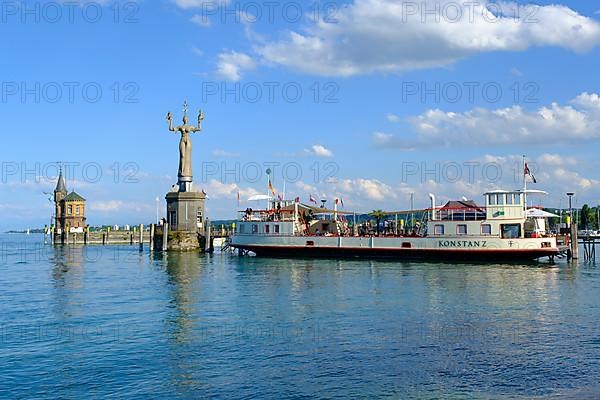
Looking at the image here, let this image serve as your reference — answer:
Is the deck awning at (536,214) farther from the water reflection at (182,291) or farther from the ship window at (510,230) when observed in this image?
the water reflection at (182,291)

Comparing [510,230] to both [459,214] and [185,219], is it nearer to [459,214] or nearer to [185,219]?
[459,214]

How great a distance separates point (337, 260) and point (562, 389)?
46.5 metres

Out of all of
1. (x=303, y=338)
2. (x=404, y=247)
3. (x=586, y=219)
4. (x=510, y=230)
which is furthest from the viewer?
(x=586, y=219)

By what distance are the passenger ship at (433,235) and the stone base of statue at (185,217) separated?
30.2 ft

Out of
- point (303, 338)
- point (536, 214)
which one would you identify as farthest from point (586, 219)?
point (303, 338)

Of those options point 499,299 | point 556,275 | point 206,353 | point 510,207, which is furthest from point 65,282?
point 510,207

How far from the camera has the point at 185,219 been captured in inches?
3120

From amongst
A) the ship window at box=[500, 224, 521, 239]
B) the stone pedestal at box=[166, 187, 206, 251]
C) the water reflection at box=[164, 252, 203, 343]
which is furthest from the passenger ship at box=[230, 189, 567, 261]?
the stone pedestal at box=[166, 187, 206, 251]

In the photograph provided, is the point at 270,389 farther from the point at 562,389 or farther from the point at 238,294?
the point at 238,294

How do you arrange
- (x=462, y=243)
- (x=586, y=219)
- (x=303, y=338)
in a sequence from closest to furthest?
(x=303, y=338) < (x=462, y=243) < (x=586, y=219)

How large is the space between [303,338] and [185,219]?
57.2m

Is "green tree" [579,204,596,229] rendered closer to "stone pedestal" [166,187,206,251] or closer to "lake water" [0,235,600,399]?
"stone pedestal" [166,187,206,251]

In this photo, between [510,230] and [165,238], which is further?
[165,238]

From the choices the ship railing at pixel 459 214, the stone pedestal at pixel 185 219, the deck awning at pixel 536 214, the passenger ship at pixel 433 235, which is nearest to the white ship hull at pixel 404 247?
the passenger ship at pixel 433 235
